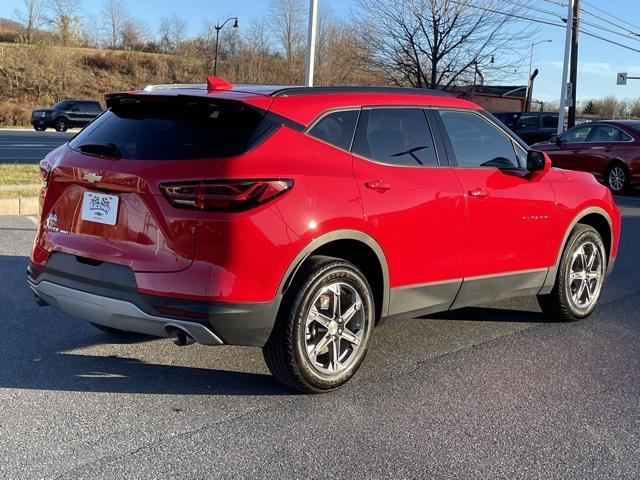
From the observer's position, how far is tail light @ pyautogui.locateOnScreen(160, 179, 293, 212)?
3.55 metres

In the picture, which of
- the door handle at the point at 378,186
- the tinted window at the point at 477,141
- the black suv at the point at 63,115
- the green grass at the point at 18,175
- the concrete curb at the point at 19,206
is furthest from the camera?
the black suv at the point at 63,115

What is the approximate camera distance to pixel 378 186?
418 centimetres

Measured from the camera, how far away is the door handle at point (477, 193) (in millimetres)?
4750

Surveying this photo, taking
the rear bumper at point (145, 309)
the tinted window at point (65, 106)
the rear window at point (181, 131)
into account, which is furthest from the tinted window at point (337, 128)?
the tinted window at point (65, 106)

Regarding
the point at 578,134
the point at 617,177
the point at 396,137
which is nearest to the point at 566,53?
the point at 578,134

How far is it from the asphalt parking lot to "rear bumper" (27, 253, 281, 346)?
44 cm

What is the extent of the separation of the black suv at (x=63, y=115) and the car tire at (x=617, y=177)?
30.0 metres

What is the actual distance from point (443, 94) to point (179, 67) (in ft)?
249

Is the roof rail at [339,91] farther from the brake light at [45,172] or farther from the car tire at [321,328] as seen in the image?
the brake light at [45,172]

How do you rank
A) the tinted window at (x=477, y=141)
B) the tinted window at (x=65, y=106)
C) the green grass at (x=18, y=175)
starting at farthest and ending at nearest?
1. the tinted window at (x=65, y=106)
2. the green grass at (x=18, y=175)
3. the tinted window at (x=477, y=141)

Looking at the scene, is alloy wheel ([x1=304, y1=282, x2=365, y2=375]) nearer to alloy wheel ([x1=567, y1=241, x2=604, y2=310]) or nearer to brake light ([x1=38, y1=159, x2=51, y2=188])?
brake light ([x1=38, y1=159, x2=51, y2=188])

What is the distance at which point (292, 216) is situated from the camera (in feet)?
12.2

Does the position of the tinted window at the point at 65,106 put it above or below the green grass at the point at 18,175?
above

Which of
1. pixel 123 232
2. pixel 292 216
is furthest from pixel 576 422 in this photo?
pixel 123 232
